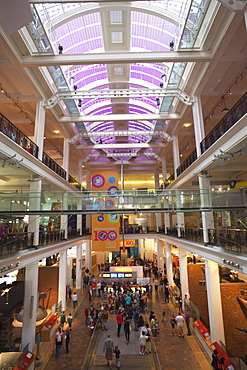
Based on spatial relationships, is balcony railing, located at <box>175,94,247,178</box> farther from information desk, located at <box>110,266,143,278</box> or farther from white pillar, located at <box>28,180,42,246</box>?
information desk, located at <box>110,266,143,278</box>

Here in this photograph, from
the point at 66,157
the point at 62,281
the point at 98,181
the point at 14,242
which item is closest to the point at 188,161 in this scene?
the point at 98,181

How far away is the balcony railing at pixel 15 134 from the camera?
29.4ft

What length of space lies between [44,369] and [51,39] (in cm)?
1339

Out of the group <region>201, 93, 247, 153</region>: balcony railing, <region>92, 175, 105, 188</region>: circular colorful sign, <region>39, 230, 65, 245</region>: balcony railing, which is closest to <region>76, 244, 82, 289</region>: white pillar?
<region>39, 230, 65, 245</region>: balcony railing

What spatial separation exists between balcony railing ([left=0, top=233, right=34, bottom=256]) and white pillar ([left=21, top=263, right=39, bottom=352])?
1.24m

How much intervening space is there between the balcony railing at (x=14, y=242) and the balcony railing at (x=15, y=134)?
154 inches

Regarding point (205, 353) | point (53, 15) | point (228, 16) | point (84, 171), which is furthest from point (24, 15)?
point (84, 171)

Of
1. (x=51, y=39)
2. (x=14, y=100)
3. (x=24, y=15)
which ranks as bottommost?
(x=24, y=15)

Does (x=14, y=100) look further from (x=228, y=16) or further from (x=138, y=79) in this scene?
(x=228, y=16)

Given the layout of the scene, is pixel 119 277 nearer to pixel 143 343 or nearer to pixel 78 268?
pixel 78 268

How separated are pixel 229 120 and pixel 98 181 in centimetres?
1248

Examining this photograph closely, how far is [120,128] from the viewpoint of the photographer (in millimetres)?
21078

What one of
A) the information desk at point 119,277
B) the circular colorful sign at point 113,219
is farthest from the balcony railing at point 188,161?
the information desk at point 119,277

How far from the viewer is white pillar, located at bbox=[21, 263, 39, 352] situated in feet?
33.1
